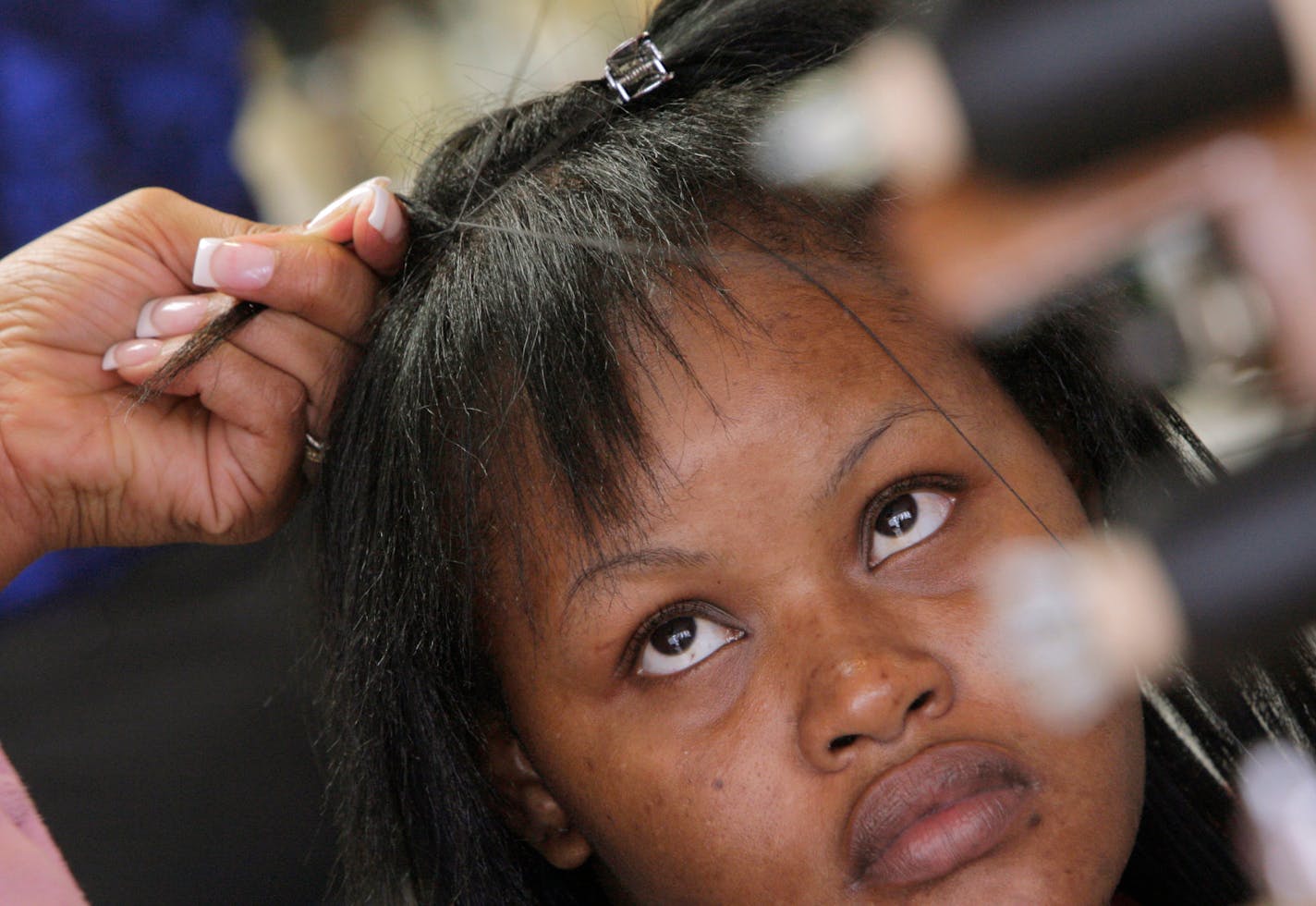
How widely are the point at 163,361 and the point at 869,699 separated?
0.51 m

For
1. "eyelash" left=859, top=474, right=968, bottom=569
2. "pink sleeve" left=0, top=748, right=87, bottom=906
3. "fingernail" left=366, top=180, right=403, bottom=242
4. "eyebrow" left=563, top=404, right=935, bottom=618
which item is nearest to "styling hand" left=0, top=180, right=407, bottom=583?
"fingernail" left=366, top=180, right=403, bottom=242

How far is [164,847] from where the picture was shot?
3.57ft

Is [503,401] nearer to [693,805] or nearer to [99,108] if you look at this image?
[693,805]

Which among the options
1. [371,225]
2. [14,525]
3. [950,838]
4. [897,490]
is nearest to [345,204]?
[371,225]

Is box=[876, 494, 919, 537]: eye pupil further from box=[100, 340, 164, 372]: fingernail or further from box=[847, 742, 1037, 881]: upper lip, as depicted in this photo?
box=[100, 340, 164, 372]: fingernail

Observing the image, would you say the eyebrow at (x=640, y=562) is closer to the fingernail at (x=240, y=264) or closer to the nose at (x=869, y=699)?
the nose at (x=869, y=699)

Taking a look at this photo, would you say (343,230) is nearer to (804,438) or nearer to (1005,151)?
(804,438)

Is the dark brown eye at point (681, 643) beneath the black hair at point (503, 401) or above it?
beneath

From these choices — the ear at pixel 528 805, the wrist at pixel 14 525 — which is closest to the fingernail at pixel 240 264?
the wrist at pixel 14 525

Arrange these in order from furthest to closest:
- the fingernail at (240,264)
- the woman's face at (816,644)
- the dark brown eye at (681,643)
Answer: the fingernail at (240,264)
the dark brown eye at (681,643)
the woman's face at (816,644)

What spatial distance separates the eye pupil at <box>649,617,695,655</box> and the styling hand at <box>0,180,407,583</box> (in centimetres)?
29

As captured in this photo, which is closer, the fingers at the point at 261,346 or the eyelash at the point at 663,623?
the eyelash at the point at 663,623

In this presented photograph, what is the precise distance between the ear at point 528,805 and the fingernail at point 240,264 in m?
0.31

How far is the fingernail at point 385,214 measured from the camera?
0.80m
